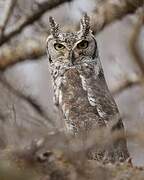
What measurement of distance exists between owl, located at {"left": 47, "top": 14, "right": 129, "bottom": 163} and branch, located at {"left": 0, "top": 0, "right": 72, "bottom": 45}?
3.31 feet

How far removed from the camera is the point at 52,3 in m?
9.12

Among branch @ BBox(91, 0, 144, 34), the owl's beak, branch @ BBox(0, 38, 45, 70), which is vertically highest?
branch @ BBox(91, 0, 144, 34)

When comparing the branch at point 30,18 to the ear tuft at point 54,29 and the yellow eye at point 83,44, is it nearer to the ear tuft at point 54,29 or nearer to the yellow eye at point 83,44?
the ear tuft at point 54,29

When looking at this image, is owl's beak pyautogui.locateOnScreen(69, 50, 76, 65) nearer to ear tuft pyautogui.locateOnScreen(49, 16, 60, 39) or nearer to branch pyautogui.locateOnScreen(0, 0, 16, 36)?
ear tuft pyautogui.locateOnScreen(49, 16, 60, 39)

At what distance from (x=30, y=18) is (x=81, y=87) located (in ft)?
7.73

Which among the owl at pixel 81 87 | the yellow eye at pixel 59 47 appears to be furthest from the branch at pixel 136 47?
the yellow eye at pixel 59 47

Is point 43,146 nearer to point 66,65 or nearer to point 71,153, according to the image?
point 71,153

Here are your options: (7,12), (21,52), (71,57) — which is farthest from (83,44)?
(21,52)

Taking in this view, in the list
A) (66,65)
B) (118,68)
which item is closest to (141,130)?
(66,65)

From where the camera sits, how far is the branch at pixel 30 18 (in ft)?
29.2

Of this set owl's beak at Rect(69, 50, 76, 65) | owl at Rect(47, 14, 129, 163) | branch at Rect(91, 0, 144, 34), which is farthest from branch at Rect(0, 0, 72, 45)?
owl's beak at Rect(69, 50, 76, 65)

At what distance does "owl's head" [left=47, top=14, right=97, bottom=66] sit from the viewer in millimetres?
7637

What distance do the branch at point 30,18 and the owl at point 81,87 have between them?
3.31ft

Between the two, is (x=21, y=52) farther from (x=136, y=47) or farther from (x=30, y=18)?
(x=136, y=47)
